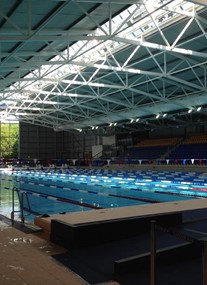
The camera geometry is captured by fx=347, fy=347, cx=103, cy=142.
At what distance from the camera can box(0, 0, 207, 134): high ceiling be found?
11898mm

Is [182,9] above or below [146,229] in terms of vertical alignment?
above

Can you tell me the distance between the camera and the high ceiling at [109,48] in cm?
1190


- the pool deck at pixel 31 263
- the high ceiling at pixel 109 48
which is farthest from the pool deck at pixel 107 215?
the high ceiling at pixel 109 48

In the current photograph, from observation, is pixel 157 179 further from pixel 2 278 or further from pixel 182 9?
pixel 2 278

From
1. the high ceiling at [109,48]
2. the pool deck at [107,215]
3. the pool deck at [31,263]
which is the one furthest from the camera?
the high ceiling at [109,48]

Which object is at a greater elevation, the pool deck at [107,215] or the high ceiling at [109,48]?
the high ceiling at [109,48]

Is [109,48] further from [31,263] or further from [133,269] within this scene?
[133,269]

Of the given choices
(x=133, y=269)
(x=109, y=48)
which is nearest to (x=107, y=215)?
(x=133, y=269)

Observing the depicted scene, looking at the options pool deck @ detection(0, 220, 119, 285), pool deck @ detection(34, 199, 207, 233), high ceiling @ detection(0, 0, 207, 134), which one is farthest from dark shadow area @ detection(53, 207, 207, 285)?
high ceiling @ detection(0, 0, 207, 134)

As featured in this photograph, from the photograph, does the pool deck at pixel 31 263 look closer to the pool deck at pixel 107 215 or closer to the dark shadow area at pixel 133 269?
the dark shadow area at pixel 133 269

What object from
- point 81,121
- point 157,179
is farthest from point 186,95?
point 81,121

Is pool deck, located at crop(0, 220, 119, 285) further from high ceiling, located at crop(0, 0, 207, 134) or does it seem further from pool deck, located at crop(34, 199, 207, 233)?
high ceiling, located at crop(0, 0, 207, 134)

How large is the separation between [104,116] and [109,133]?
8.42 meters

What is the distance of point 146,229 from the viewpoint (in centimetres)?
495
